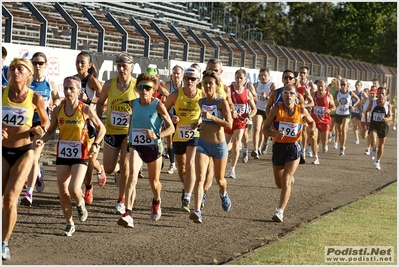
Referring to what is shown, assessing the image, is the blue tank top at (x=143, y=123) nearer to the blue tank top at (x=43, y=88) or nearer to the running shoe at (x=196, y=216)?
the running shoe at (x=196, y=216)

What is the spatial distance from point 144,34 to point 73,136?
13.0m

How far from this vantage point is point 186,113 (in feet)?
38.2

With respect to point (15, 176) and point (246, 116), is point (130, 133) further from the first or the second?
point (246, 116)

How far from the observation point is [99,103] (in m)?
11.8

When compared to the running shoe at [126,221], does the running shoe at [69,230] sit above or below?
below

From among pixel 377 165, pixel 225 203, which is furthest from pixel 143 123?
pixel 377 165

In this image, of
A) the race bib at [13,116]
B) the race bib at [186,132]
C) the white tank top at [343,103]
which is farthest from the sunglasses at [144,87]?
the white tank top at [343,103]

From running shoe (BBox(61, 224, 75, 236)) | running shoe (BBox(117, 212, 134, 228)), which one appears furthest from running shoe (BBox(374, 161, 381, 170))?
running shoe (BBox(61, 224, 75, 236))

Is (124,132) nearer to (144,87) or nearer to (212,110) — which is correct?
(212,110)

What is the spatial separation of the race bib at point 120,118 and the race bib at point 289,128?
1.98 meters

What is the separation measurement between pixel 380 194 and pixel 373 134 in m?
5.79

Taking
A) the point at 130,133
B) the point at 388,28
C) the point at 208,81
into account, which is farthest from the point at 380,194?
the point at 388,28

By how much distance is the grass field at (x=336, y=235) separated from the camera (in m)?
8.52

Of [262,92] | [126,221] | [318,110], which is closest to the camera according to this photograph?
[126,221]
